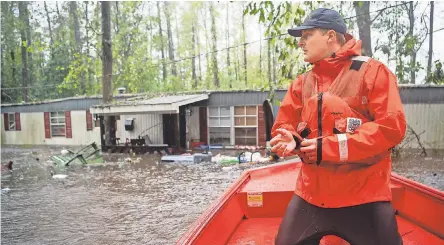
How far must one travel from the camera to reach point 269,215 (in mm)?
4098

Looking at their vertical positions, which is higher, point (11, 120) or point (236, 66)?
point (236, 66)

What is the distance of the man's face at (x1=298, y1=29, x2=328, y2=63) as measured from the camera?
2.04m

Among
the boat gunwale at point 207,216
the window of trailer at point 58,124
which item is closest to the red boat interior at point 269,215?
the boat gunwale at point 207,216

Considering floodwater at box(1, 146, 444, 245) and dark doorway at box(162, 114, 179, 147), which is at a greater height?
dark doorway at box(162, 114, 179, 147)

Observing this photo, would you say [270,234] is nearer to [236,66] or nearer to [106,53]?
[106,53]

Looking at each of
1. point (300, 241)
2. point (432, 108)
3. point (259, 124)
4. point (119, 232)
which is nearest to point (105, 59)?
point (259, 124)

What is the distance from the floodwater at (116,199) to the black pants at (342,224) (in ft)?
14.0

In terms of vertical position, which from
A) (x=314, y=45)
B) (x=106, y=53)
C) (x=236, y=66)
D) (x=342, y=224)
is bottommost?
(x=342, y=224)

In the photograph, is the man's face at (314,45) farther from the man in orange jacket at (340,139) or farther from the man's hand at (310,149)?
the man's hand at (310,149)

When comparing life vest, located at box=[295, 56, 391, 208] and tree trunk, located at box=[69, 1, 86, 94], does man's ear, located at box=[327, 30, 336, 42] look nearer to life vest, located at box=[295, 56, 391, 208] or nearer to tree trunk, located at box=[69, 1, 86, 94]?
life vest, located at box=[295, 56, 391, 208]

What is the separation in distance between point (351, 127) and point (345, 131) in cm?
4

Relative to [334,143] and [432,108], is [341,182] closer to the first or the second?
[334,143]

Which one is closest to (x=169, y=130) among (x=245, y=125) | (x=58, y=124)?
(x=245, y=125)

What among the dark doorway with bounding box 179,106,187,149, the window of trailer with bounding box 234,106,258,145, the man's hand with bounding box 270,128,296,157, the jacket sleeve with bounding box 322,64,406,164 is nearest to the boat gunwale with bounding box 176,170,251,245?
the man's hand with bounding box 270,128,296,157
